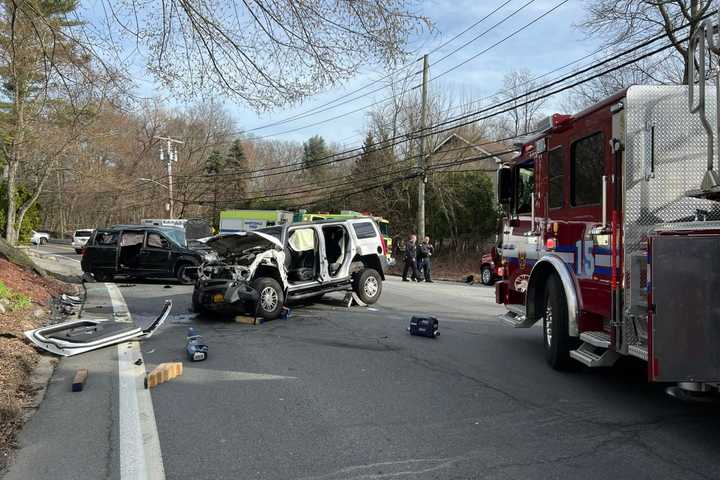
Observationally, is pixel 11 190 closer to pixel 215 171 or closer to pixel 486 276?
pixel 486 276

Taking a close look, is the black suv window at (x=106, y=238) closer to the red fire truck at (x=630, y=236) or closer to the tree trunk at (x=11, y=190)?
the tree trunk at (x=11, y=190)

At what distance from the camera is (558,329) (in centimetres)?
654

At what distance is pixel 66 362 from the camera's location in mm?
7293

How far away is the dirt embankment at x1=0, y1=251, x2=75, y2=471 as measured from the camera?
5012 millimetres

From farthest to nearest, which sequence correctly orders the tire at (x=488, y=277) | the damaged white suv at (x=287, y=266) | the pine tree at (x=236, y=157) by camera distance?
the pine tree at (x=236, y=157)
the tire at (x=488, y=277)
the damaged white suv at (x=287, y=266)

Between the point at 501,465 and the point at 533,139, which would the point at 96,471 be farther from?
the point at 533,139

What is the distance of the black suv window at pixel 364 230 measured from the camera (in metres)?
12.9

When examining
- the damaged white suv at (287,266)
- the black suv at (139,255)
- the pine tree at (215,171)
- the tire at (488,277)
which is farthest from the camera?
the pine tree at (215,171)

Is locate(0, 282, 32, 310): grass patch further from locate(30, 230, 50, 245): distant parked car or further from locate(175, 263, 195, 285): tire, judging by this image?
locate(30, 230, 50, 245): distant parked car

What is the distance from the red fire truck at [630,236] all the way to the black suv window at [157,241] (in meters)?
12.4

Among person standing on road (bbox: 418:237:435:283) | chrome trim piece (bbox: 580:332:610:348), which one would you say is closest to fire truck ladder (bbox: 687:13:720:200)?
chrome trim piece (bbox: 580:332:610:348)

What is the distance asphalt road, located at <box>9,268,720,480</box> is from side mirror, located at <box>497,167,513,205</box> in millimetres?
2128

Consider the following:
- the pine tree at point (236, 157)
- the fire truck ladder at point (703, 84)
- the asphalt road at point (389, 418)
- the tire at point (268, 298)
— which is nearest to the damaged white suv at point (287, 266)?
the tire at point (268, 298)

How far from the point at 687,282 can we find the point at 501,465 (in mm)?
1784
